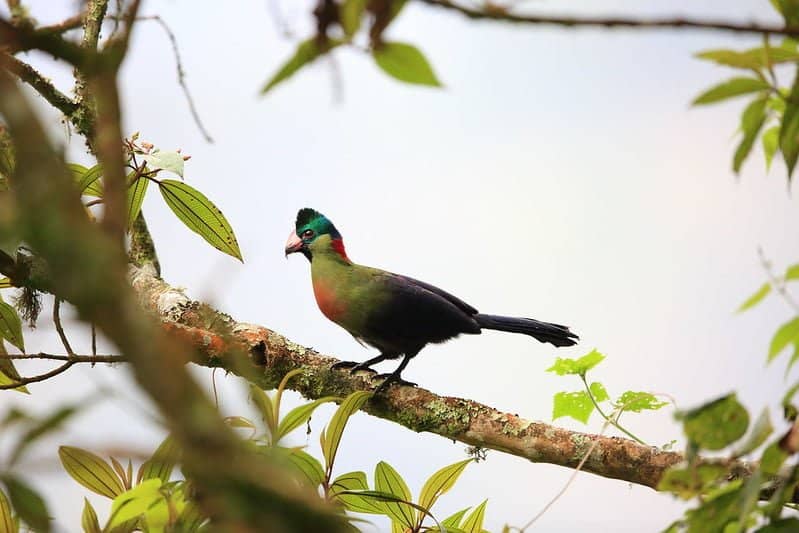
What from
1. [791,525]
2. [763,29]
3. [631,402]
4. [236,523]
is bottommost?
[236,523]

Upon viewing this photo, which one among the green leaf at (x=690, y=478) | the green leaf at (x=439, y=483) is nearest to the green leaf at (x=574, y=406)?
the green leaf at (x=439, y=483)

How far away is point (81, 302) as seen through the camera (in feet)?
0.93

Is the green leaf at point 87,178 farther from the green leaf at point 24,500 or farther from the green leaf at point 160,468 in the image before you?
the green leaf at point 24,500

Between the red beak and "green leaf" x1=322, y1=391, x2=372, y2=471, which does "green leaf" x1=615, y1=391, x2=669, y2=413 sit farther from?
the red beak

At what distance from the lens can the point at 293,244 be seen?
259 cm

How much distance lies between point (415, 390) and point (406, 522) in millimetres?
497

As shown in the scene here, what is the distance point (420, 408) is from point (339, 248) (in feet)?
2.58

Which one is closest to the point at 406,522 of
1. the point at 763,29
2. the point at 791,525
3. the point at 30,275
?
the point at 791,525

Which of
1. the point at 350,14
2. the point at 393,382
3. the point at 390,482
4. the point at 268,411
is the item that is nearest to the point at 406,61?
the point at 350,14

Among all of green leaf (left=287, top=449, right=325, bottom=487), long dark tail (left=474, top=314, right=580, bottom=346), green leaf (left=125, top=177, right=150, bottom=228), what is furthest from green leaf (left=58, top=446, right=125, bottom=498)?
long dark tail (left=474, top=314, right=580, bottom=346)

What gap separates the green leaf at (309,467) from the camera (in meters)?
1.12

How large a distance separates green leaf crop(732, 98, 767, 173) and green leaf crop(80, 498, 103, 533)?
966 millimetres

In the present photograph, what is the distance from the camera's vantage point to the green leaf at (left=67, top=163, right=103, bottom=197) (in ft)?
5.33

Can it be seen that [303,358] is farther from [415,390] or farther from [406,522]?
[406,522]
